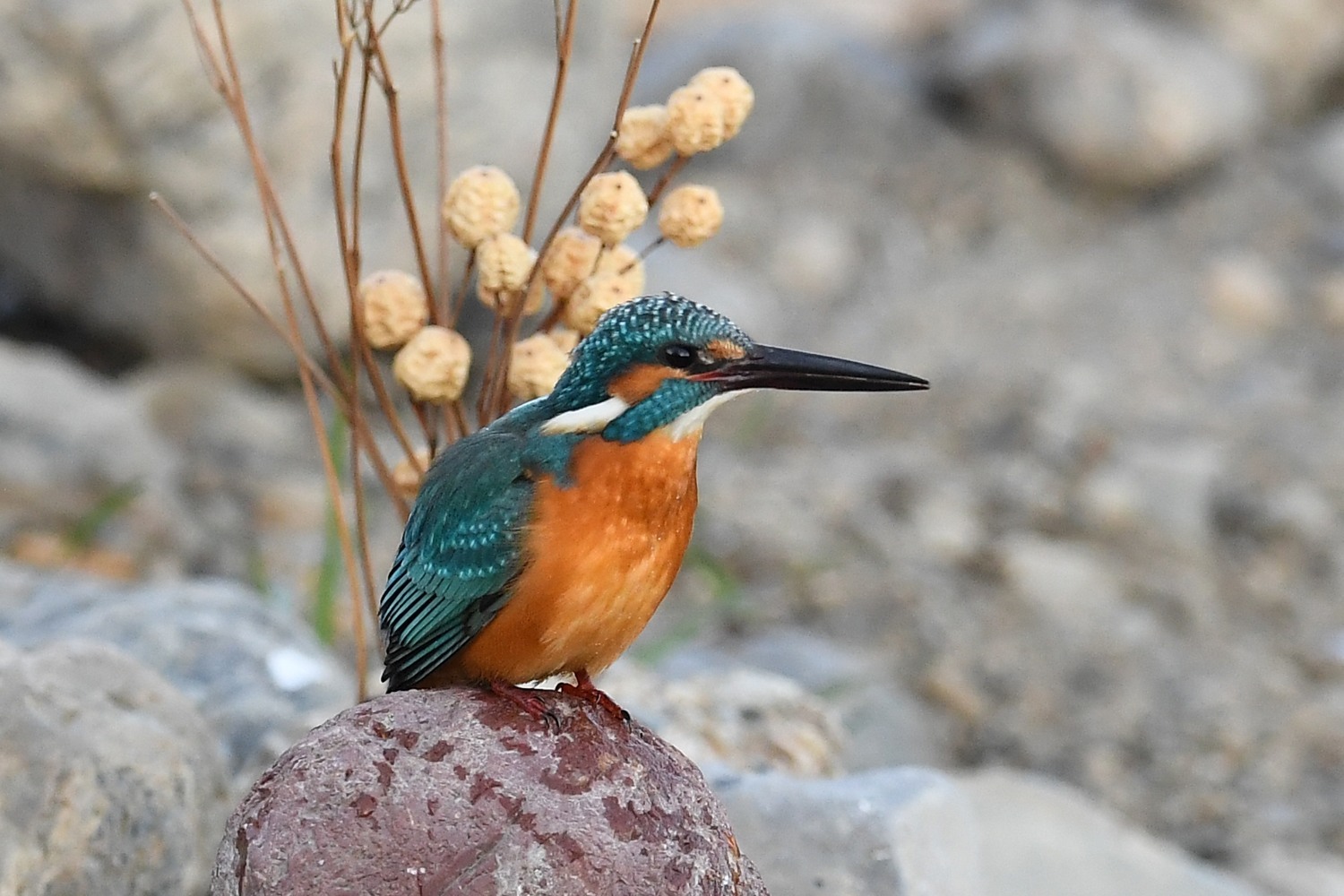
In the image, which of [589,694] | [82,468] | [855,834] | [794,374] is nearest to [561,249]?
[794,374]

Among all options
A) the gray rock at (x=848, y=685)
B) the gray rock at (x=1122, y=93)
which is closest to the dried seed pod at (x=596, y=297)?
the gray rock at (x=848, y=685)

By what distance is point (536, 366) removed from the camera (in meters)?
3.02

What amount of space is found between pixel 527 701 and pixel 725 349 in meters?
0.63

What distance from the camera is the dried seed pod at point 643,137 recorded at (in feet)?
9.62

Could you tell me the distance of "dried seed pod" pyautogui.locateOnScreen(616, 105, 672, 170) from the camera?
2.93 metres

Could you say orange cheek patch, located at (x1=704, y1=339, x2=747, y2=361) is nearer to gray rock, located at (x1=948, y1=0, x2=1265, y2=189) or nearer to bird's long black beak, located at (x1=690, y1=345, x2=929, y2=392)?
bird's long black beak, located at (x1=690, y1=345, x2=929, y2=392)

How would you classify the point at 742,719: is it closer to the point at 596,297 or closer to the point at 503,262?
the point at 596,297

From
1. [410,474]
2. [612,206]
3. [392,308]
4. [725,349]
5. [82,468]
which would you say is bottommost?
[82,468]

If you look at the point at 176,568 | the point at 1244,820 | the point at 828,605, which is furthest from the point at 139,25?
the point at 1244,820

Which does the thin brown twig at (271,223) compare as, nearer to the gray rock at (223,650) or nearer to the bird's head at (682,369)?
the gray rock at (223,650)

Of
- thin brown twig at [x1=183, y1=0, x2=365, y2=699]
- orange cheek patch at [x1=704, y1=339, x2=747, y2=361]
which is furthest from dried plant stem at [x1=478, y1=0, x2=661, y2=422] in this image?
orange cheek patch at [x1=704, y1=339, x2=747, y2=361]

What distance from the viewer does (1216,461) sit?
21.3 feet

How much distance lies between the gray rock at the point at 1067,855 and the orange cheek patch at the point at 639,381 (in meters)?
1.82

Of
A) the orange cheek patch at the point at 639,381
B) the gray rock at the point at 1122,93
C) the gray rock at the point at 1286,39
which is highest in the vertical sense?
the gray rock at the point at 1286,39
